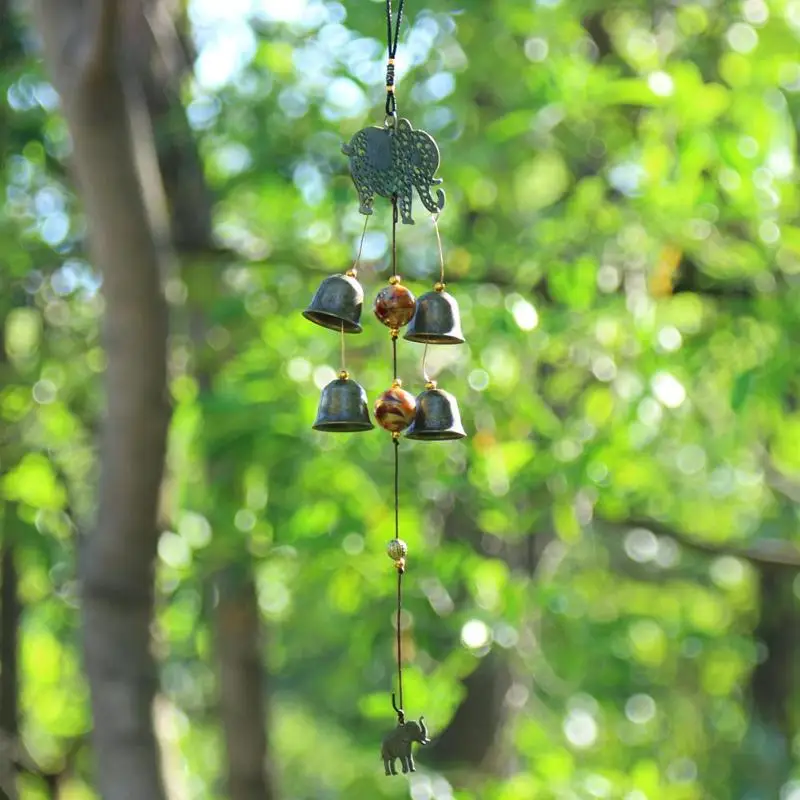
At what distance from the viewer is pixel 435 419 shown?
2.69 m

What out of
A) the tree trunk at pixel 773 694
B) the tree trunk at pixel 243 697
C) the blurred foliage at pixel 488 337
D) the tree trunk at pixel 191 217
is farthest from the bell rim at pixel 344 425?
the tree trunk at pixel 773 694

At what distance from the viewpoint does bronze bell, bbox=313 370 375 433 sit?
8.71ft

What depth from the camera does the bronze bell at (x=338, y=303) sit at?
2.63 metres

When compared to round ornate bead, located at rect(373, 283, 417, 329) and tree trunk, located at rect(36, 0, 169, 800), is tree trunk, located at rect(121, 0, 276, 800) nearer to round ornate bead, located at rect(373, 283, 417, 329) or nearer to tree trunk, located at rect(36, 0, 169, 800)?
tree trunk, located at rect(36, 0, 169, 800)

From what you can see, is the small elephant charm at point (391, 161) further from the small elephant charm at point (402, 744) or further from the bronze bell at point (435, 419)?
the small elephant charm at point (402, 744)

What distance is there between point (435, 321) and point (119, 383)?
1.77 metres

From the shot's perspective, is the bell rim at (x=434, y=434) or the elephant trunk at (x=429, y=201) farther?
the bell rim at (x=434, y=434)

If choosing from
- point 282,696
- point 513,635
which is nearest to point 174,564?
point 513,635

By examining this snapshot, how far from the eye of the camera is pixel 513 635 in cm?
397

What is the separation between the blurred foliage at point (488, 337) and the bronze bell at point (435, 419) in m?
0.93

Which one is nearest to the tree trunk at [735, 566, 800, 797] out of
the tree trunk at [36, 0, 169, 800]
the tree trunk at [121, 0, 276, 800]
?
the tree trunk at [121, 0, 276, 800]

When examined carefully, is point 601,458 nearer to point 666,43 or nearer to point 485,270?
point 485,270

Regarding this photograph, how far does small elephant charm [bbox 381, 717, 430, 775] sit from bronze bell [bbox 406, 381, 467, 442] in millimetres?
616

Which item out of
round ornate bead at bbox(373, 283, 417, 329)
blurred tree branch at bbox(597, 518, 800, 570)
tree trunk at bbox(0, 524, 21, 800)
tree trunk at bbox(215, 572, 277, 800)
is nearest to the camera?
round ornate bead at bbox(373, 283, 417, 329)
